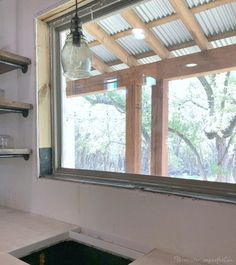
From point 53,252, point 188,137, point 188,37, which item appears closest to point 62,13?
point 188,37

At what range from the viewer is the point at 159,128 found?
52.7 inches

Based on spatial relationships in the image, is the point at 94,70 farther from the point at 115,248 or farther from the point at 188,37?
the point at 115,248

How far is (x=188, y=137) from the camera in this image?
1239 millimetres

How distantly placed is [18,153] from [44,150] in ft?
0.49

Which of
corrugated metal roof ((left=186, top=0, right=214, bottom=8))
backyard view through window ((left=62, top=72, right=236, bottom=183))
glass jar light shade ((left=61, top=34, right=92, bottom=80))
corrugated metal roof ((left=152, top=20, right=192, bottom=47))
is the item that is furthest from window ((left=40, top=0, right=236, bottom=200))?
glass jar light shade ((left=61, top=34, right=92, bottom=80))

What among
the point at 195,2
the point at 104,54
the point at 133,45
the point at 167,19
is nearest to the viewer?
the point at 195,2

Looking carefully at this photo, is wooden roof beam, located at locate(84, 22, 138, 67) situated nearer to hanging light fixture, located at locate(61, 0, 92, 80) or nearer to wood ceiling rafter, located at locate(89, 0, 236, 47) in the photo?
wood ceiling rafter, located at locate(89, 0, 236, 47)

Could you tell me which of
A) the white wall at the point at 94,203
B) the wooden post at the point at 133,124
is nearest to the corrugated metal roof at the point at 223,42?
the wooden post at the point at 133,124

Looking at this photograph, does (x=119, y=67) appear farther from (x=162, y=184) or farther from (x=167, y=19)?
(x=162, y=184)

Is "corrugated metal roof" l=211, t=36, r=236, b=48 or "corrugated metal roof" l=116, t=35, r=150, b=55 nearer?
"corrugated metal roof" l=211, t=36, r=236, b=48

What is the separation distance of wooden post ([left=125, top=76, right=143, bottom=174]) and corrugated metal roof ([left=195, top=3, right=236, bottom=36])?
0.40 metres

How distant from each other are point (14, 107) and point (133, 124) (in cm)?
70

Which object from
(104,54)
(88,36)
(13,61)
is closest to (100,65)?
(104,54)

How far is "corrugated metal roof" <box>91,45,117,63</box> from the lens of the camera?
1517mm
